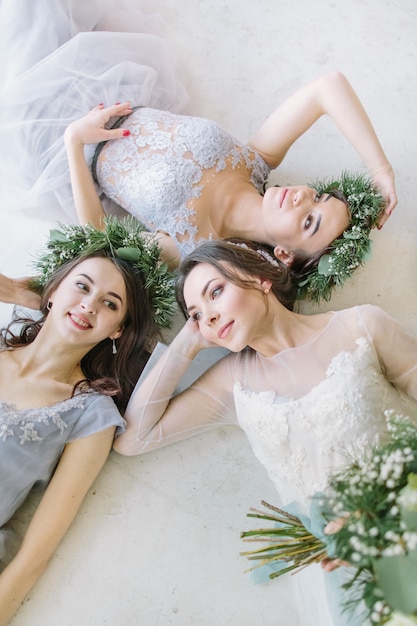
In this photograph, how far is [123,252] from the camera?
244 cm

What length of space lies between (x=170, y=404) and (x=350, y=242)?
3.20ft

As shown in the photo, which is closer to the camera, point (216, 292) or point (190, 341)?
point (216, 292)

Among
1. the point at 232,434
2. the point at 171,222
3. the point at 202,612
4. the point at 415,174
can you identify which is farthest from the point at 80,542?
the point at 415,174

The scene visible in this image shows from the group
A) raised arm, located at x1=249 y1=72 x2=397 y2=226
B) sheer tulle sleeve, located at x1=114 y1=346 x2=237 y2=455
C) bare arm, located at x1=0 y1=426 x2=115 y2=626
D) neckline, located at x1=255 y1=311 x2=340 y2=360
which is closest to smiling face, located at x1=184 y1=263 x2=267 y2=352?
neckline, located at x1=255 y1=311 x2=340 y2=360

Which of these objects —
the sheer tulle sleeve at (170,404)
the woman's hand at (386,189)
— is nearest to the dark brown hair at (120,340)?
the sheer tulle sleeve at (170,404)

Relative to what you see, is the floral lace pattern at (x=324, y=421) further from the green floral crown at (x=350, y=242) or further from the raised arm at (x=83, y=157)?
the raised arm at (x=83, y=157)

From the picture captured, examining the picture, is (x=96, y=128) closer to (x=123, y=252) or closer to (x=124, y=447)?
(x=123, y=252)

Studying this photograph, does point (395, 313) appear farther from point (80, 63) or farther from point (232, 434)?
point (80, 63)

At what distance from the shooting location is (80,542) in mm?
2484

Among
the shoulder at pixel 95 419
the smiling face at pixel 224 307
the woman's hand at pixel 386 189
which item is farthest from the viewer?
the woman's hand at pixel 386 189

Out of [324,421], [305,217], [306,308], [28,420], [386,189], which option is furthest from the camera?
[306,308]

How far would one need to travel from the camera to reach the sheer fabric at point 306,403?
2.07m

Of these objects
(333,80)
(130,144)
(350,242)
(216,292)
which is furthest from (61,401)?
(333,80)

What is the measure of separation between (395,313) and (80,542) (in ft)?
5.58
